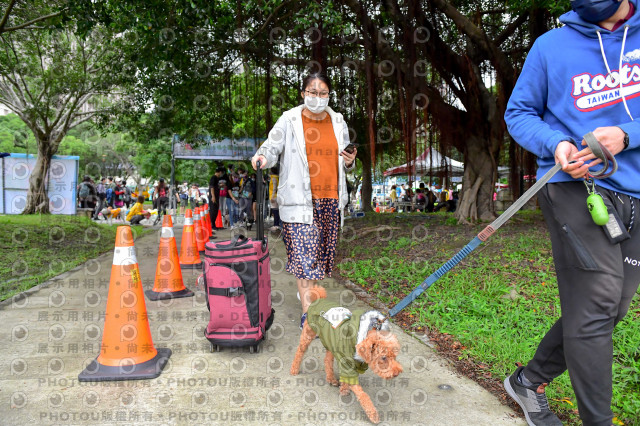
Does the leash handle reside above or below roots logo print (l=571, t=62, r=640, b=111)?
below

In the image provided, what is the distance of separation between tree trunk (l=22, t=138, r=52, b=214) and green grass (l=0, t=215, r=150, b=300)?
702 centimetres

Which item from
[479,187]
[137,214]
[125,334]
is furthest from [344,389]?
[137,214]

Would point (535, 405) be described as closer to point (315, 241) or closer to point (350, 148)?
point (315, 241)

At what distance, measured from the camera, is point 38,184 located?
667 inches

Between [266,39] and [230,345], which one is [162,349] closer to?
[230,345]

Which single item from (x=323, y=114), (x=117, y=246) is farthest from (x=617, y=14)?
(x=117, y=246)

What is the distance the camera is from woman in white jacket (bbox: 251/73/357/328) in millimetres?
3295

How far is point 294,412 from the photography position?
219cm

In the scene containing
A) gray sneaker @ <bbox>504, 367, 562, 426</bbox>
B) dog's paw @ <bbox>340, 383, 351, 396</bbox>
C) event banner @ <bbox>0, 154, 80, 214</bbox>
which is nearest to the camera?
gray sneaker @ <bbox>504, 367, 562, 426</bbox>

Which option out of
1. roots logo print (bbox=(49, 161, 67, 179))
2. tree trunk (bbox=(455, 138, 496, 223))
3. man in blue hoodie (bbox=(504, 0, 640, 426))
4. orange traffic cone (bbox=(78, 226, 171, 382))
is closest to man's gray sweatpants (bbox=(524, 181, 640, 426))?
man in blue hoodie (bbox=(504, 0, 640, 426))

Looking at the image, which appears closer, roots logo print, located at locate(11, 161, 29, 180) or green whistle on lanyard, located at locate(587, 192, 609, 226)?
green whistle on lanyard, located at locate(587, 192, 609, 226)

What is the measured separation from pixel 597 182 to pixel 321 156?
2.01 meters

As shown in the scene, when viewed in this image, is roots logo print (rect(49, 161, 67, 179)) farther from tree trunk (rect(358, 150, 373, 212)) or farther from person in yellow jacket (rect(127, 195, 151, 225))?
tree trunk (rect(358, 150, 373, 212))

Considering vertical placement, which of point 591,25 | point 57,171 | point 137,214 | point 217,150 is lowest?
point 137,214
